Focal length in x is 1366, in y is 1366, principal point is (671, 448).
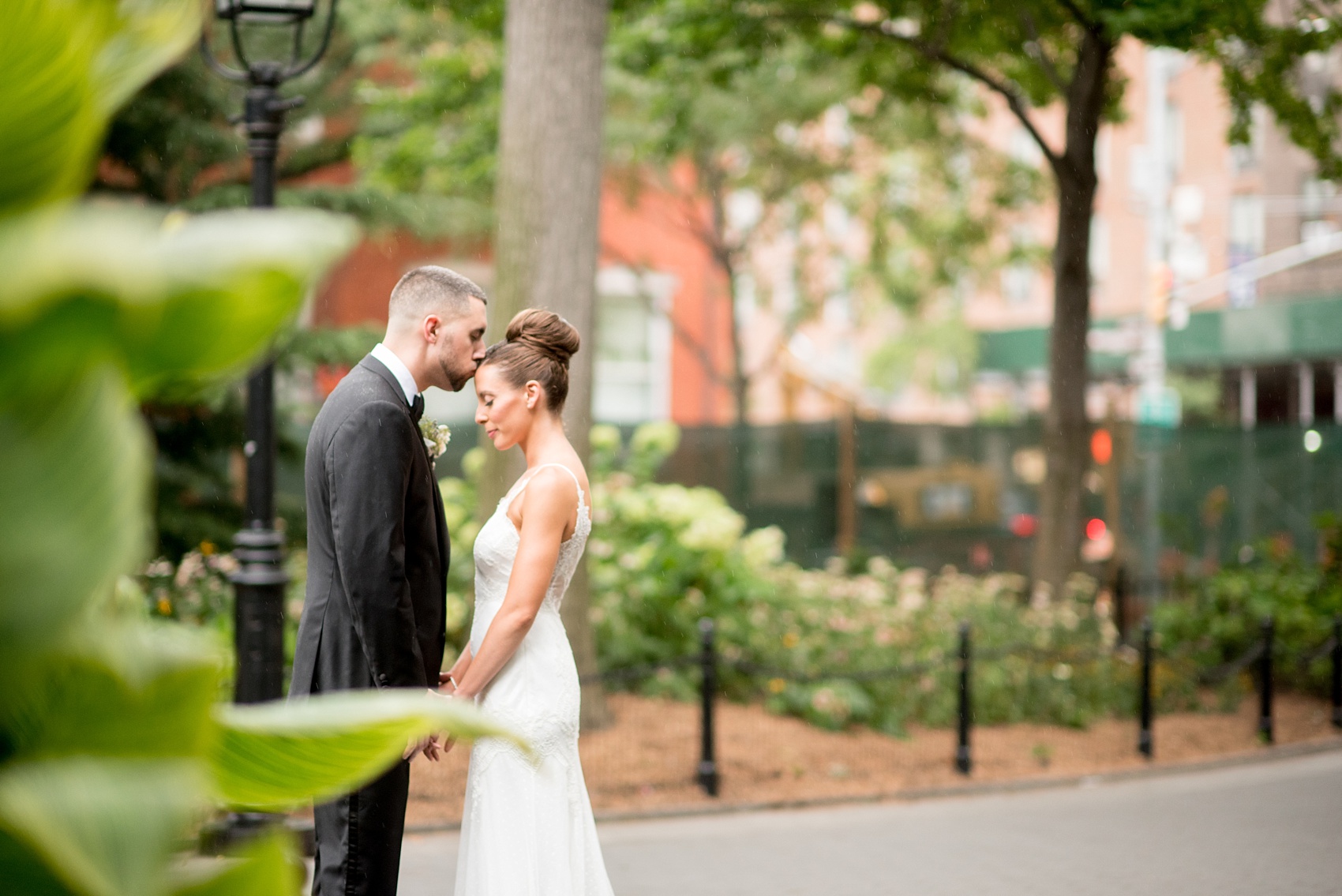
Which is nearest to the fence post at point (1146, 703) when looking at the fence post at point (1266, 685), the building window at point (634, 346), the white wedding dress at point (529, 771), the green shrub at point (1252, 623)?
the fence post at point (1266, 685)

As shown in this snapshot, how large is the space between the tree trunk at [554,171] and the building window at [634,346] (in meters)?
17.2

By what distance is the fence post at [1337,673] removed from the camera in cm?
1116

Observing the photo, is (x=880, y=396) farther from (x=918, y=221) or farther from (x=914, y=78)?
(x=914, y=78)

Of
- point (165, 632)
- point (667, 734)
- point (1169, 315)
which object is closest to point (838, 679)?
point (667, 734)

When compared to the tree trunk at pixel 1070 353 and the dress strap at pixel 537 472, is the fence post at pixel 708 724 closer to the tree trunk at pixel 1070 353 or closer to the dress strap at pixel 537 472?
the dress strap at pixel 537 472

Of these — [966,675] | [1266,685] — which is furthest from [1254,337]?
[966,675]

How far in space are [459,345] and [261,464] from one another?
2.94m

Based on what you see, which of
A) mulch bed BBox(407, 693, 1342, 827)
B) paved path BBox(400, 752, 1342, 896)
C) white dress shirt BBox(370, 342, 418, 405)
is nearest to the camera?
white dress shirt BBox(370, 342, 418, 405)

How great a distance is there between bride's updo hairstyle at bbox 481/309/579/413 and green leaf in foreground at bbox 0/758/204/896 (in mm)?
3418

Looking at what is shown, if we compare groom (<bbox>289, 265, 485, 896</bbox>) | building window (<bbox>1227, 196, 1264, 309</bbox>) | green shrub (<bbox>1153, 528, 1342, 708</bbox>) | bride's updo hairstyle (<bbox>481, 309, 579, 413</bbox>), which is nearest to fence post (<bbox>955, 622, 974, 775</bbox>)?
green shrub (<bbox>1153, 528, 1342, 708</bbox>)

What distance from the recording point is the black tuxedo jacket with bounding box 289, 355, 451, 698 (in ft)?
11.6

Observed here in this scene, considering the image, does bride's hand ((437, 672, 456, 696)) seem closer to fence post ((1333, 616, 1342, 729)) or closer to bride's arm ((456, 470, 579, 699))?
bride's arm ((456, 470, 579, 699))

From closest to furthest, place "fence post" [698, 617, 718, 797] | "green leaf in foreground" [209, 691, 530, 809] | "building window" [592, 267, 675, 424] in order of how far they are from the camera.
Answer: "green leaf in foreground" [209, 691, 530, 809], "fence post" [698, 617, 718, 797], "building window" [592, 267, 675, 424]

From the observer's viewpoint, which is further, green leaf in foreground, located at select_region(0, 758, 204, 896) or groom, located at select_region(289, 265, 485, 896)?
groom, located at select_region(289, 265, 485, 896)
